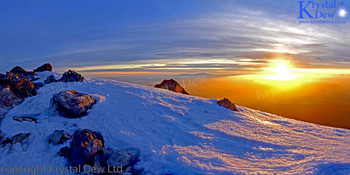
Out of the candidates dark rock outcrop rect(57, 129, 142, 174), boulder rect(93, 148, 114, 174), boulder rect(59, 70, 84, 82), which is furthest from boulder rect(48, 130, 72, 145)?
boulder rect(59, 70, 84, 82)

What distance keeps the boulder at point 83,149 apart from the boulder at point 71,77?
11.9 m

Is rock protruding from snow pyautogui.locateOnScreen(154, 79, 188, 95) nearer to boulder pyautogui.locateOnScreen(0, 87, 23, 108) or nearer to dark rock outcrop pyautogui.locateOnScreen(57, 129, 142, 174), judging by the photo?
boulder pyautogui.locateOnScreen(0, 87, 23, 108)

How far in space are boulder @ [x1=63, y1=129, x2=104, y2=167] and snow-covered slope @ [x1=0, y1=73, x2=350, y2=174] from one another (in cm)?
64

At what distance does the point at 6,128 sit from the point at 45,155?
3.98 metres

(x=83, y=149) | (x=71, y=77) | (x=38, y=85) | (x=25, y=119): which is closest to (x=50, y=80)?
(x=38, y=85)

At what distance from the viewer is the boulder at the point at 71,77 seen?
21264 mm

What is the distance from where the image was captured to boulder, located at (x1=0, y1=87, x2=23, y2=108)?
15.1 meters

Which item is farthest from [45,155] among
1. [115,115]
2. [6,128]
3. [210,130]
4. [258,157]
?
[258,157]

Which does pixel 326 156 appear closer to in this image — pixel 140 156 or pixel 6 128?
pixel 140 156

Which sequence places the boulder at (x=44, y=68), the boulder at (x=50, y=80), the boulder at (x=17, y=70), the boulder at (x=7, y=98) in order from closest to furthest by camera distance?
the boulder at (x=7, y=98)
the boulder at (x=50, y=80)
the boulder at (x=17, y=70)
the boulder at (x=44, y=68)

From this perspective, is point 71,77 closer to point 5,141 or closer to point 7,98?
point 7,98

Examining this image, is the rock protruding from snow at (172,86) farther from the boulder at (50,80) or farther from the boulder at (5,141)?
the boulder at (5,141)

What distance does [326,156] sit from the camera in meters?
12.9

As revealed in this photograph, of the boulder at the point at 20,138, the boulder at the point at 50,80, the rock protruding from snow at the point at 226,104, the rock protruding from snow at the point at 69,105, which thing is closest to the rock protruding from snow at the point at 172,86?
the rock protruding from snow at the point at 226,104
